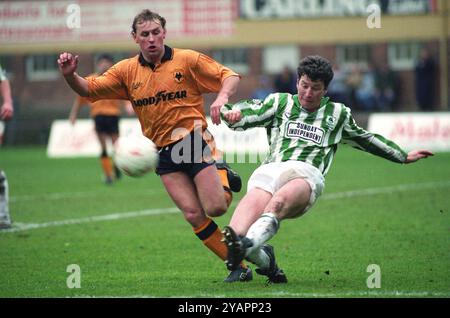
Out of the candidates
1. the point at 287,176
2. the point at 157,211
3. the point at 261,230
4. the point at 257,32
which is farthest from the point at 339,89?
the point at 261,230

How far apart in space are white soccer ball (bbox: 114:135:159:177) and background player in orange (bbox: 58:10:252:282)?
0.78 feet

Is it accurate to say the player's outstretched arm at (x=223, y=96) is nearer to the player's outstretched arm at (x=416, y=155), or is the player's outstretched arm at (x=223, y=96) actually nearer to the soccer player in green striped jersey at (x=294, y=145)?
the soccer player in green striped jersey at (x=294, y=145)

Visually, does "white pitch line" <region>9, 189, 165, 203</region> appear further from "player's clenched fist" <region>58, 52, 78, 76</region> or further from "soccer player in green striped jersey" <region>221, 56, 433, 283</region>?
"soccer player in green striped jersey" <region>221, 56, 433, 283</region>

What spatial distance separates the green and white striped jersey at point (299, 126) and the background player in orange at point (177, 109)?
1.49 ft

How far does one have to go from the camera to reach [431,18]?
35406mm

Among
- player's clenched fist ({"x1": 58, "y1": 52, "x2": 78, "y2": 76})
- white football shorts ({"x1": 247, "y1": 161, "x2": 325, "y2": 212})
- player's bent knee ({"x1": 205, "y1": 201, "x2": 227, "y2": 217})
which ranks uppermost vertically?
player's clenched fist ({"x1": 58, "y1": 52, "x2": 78, "y2": 76})

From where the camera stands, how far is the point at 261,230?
7312 millimetres

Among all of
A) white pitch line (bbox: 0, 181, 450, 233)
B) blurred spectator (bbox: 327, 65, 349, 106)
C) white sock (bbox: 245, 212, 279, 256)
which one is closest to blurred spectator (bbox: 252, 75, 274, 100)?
blurred spectator (bbox: 327, 65, 349, 106)

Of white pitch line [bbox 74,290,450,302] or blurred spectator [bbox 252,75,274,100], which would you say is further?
blurred spectator [bbox 252,75,274,100]

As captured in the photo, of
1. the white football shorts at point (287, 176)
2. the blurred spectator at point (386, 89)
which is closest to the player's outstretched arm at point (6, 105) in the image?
the white football shorts at point (287, 176)

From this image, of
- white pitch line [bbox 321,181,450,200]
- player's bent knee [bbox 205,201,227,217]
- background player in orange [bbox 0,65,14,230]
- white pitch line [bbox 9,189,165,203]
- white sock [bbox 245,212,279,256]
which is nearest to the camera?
white sock [bbox 245,212,279,256]

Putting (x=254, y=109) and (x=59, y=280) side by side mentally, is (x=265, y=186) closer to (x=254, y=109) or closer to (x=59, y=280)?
(x=254, y=109)

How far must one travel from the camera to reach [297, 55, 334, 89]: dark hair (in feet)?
25.7

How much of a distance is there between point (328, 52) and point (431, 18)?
156 inches
